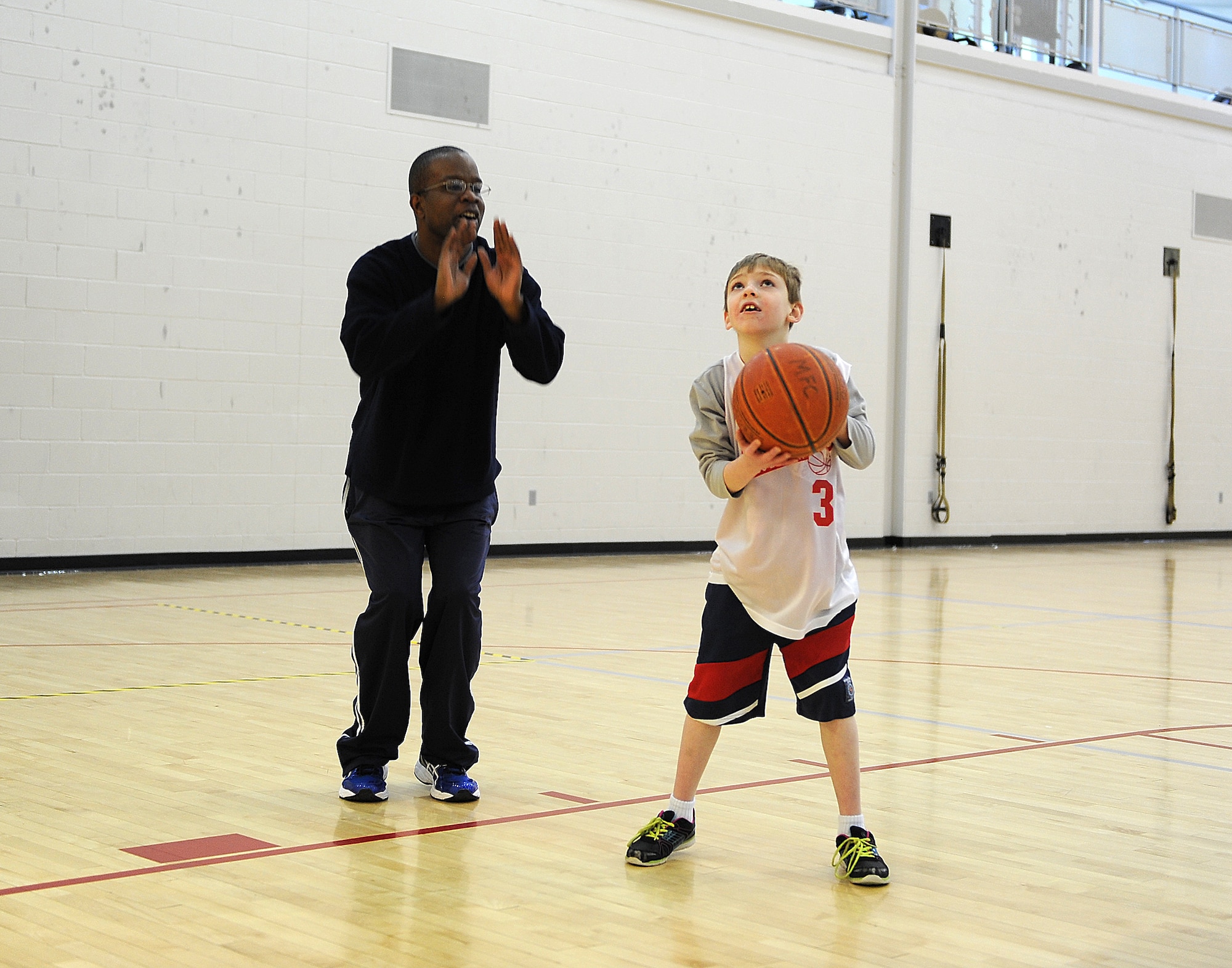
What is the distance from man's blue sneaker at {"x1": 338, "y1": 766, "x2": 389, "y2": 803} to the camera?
10.7 ft

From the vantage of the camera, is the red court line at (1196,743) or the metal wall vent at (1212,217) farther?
the metal wall vent at (1212,217)

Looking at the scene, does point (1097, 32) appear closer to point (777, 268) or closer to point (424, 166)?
point (424, 166)

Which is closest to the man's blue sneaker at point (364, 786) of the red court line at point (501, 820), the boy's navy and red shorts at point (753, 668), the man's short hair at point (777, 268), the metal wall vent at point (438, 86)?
the red court line at point (501, 820)

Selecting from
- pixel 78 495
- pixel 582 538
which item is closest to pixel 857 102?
pixel 582 538

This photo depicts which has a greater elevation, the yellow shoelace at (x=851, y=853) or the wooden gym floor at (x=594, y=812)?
the yellow shoelace at (x=851, y=853)

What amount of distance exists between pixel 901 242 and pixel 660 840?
1003 centimetres

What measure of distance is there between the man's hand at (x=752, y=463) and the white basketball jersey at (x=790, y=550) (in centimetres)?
4

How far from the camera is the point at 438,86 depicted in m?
9.76

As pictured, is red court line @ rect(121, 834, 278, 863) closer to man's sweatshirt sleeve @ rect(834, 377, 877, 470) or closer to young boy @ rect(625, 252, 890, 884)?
young boy @ rect(625, 252, 890, 884)

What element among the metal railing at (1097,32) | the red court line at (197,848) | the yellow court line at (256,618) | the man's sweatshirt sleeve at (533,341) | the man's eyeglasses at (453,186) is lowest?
the yellow court line at (256,618)

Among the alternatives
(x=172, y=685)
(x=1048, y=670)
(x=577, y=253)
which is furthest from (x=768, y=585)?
(x=577, y=253)

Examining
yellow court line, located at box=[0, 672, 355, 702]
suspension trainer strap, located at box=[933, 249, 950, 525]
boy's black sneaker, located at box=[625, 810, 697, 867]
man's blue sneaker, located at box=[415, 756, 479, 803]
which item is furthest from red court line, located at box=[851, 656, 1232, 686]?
suspension trainer strap, located at box=[933, 249, 950, 525]

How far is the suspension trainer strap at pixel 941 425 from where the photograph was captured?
12.4 m

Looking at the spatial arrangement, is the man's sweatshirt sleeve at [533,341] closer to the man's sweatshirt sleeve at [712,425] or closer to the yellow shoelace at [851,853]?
the man's sweatshirt sleeve at [712,425]
